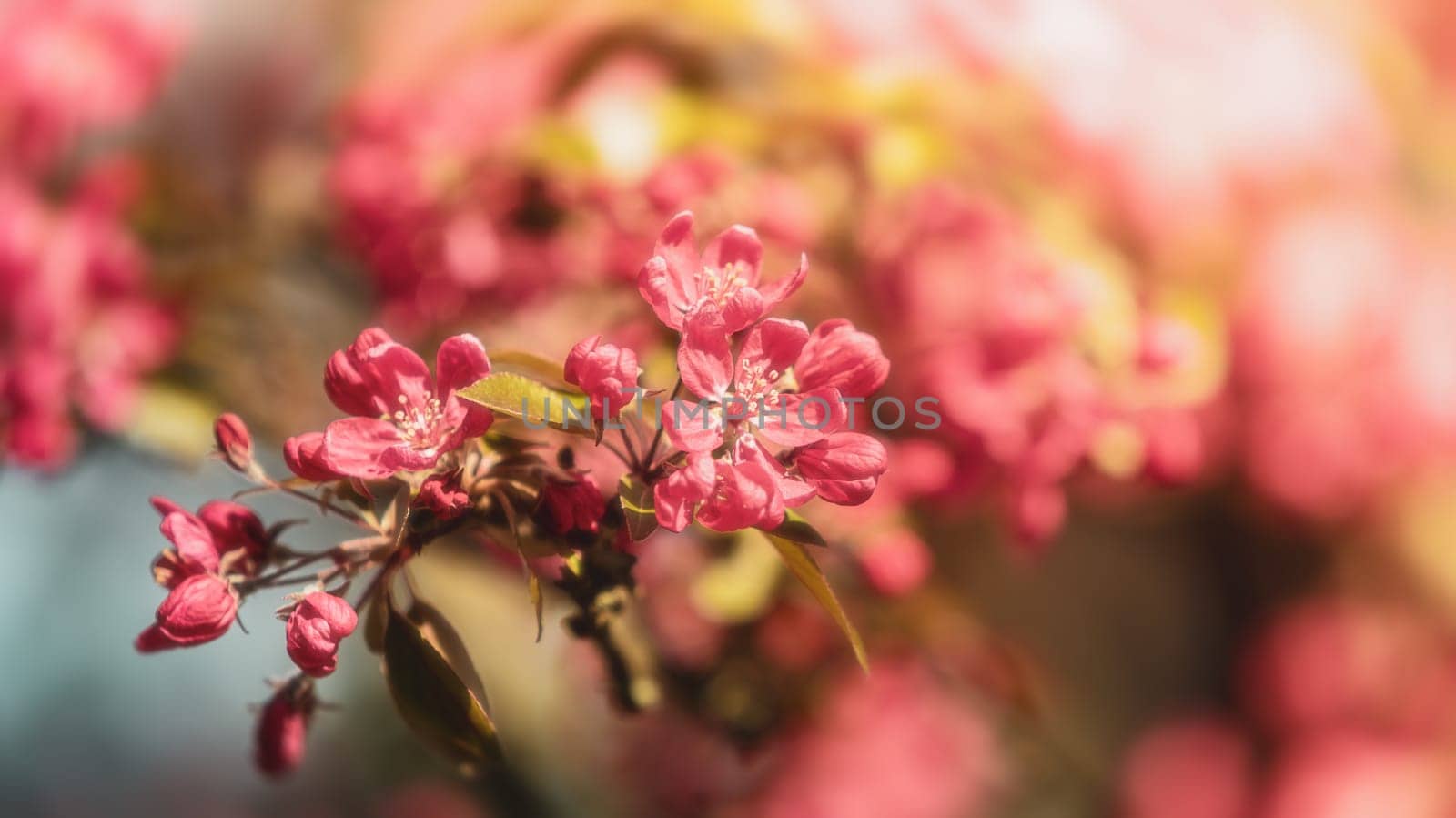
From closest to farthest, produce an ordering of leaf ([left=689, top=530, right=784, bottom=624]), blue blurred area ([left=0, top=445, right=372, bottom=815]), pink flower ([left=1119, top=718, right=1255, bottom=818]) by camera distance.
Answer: leaf ([left=689, top=530, right=784, bottom=624])
blue blurred area ([left=0, top=445, right=372, bottom=815])
pink flower ([left=1119, top=718, right=1255, bottom=818])

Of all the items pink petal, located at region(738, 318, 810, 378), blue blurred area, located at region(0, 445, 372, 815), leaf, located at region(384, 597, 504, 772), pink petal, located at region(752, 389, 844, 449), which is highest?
pink petal, located at region(738, 318, 810, 378)

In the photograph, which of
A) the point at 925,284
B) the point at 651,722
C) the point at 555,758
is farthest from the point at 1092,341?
the point at 555,758

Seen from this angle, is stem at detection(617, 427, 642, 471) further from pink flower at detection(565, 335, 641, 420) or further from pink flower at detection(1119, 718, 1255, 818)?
pink flower at detection(1119, 718, 1255, 818)

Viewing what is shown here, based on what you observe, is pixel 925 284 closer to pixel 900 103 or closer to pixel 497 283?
pixel 900 103

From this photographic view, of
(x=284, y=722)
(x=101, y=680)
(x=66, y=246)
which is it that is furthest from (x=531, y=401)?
(x=101, y=680)

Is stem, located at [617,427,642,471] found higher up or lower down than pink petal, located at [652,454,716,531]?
lower down

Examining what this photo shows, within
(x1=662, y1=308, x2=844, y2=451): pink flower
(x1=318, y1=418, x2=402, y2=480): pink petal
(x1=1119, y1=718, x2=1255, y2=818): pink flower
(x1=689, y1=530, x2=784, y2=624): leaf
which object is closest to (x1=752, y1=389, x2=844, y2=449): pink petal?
(x1=662, y1=308, x2=844, y2=451): pink flower
